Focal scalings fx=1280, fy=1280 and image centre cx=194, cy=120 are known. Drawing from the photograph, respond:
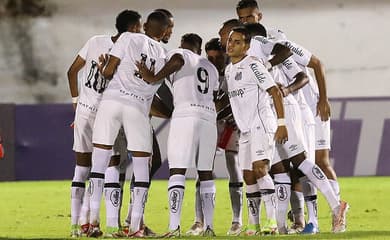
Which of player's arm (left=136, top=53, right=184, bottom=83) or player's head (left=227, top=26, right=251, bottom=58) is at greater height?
player's head (left=227, top=26, right=251, bottom=58)

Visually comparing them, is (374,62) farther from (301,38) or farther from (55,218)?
(55,218)

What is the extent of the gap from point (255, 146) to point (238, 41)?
81cm

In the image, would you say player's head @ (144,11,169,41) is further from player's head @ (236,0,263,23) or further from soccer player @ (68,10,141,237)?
player's head @ (236,0,263,23)

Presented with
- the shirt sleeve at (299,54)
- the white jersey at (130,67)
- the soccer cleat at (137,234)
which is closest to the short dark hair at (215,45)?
the shirt sleeve at (299,54)

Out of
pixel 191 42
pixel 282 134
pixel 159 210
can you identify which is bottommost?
pixel 159 210

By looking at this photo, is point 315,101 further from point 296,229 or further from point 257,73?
point 257,73

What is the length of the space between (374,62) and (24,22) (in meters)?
5.31

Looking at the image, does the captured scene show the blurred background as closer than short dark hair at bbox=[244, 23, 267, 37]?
No

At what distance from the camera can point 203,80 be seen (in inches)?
387

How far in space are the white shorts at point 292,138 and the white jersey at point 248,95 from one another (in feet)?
0.84

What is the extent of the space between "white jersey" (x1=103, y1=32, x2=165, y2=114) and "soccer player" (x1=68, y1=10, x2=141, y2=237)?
236 millimetres

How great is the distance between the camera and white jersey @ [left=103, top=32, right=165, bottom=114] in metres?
9.70

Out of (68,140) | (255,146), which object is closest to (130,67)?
(255,146)

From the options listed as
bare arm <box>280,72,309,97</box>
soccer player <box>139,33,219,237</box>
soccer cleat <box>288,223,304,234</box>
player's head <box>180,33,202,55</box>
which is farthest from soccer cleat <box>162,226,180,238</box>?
player's head <box>180,33,202,55</box>
